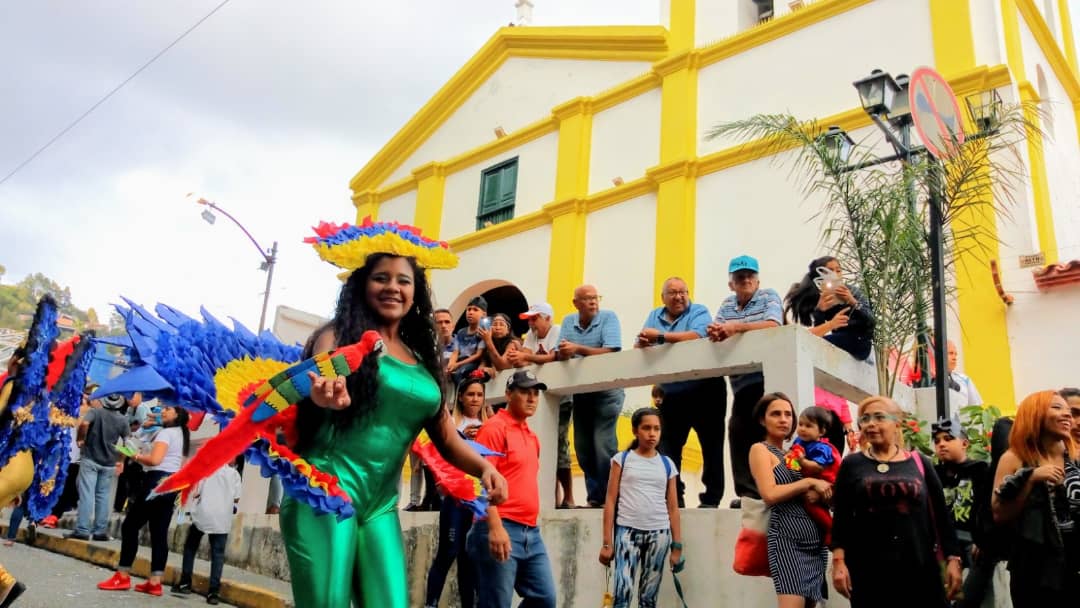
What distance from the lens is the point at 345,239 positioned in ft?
11.2

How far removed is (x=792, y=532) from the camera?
4.34 meters

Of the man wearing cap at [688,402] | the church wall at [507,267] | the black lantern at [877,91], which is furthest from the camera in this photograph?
the church wall at [507,267]

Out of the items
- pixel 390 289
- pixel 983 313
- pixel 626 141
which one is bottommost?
pixel 390 289

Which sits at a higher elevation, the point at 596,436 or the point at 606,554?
the point at 596,436

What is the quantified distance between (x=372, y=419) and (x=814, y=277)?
A: 4253 millimetres

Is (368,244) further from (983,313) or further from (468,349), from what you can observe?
(983,313)

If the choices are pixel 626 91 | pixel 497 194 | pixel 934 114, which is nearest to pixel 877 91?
pixel 934 114

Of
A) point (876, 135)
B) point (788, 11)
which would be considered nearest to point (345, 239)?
point (876, 135)

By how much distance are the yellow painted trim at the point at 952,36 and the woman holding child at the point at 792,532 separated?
8.14 metres

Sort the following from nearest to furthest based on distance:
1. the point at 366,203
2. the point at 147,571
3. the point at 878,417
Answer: the point at 878,417, the point at 147,571, the point at 366,203

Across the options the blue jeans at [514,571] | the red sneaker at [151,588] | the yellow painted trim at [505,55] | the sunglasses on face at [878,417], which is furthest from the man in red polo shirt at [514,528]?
the yellow painted trim at [505,55]

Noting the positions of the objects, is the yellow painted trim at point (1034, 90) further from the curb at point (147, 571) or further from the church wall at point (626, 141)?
the curb at point (147, 571)

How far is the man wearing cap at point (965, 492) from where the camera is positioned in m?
4.46

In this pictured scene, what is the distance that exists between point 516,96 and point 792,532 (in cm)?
1339
